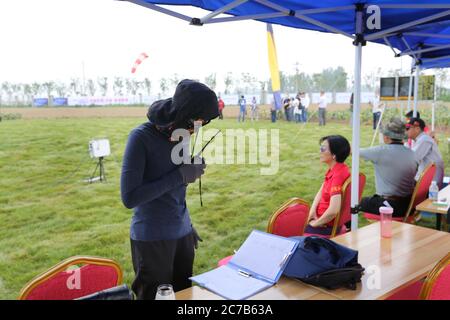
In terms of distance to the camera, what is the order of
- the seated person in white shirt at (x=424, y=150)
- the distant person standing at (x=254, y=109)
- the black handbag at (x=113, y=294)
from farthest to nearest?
the distant person standing at (x=254, y=109) < the seated person in white shirt at (x=424, y=150) < the black handbag at (x=113, y=294)

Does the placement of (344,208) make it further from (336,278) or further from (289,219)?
(336,278)

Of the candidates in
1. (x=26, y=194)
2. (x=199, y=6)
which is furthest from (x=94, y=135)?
(x=199, y=6)

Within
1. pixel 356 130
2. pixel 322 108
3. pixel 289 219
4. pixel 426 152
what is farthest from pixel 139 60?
pixel 322 108

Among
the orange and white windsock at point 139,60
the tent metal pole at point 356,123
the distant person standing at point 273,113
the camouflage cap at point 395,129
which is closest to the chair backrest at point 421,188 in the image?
the camouflage cap at point 395,129

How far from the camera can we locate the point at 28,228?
397 centimetres

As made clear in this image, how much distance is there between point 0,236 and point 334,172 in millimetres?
3353

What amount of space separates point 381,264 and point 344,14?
70.0 inches

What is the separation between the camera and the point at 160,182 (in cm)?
143

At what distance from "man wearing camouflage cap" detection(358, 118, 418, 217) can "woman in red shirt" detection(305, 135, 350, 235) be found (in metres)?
0.78

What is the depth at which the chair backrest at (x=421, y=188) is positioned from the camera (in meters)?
2.98

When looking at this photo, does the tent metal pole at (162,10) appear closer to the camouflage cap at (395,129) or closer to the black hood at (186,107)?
the black hood at (186,107)

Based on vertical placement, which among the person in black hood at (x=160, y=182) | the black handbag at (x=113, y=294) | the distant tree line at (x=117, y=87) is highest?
the distant tree line at (x=117, y=87)

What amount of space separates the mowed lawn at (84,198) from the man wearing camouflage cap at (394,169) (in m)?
1.04
